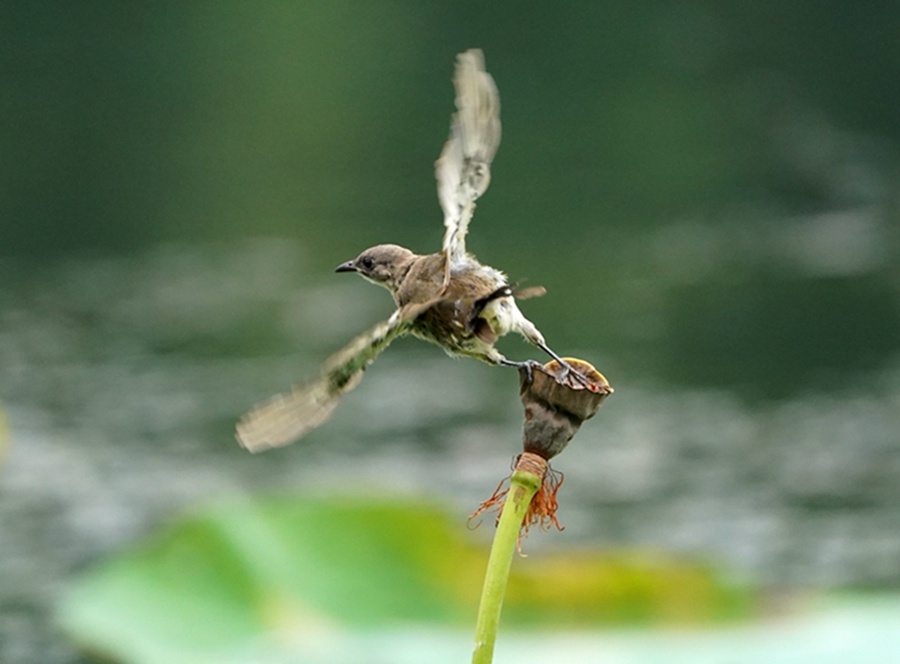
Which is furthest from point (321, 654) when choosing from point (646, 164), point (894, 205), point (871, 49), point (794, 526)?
point (871, 49)

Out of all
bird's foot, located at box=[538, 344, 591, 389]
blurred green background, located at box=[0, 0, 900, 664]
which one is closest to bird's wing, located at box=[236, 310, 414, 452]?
bird's foot, located at box=[538, 344, 591, 389]

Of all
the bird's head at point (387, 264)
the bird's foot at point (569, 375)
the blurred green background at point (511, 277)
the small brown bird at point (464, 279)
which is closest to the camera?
the bird's foot at point (569, 375)

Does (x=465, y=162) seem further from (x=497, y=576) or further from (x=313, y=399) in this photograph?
(x=497, y=576)

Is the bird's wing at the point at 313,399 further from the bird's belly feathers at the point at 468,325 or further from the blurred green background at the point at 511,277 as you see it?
the blurred green background at the point at 511,277

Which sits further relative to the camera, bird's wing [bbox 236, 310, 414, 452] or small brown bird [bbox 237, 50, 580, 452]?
small brown bird [bbox 237, 50, 580, 452]

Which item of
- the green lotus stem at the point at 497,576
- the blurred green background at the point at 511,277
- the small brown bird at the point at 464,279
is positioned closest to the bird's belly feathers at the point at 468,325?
the small brown bird at the point at 464,279

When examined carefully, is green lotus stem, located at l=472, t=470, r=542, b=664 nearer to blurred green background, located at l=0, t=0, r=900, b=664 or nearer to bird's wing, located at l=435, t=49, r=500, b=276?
bird's wing, located at l=435, t=49, r=500, b=276

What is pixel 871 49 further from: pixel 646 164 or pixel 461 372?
pixel 461 372
